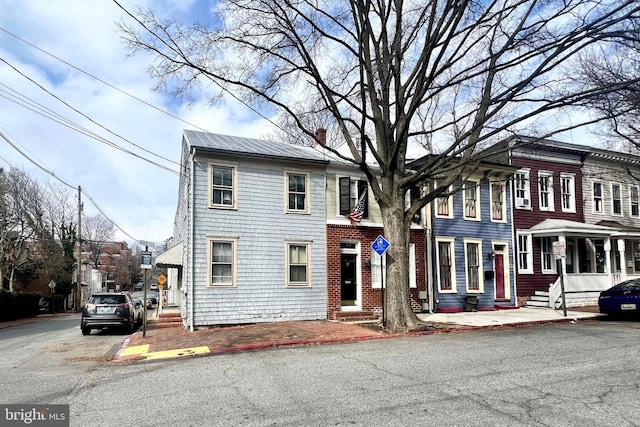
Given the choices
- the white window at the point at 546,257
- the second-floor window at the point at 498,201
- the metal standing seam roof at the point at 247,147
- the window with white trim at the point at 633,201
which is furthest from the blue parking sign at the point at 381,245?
the window with white trim at the point at 633,201

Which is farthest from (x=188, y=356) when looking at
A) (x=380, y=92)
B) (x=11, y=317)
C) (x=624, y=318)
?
(x=11, y=317)

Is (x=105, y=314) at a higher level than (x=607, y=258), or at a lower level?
lower

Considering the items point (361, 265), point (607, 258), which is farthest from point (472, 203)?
point (607, 258)

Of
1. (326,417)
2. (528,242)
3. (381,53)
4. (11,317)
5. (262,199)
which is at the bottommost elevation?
(11,317)

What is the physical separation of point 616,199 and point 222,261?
21989 millimetres

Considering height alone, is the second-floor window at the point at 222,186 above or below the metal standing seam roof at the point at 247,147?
below

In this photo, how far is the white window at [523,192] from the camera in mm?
21547

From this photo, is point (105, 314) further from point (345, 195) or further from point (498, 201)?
point (498, 201)

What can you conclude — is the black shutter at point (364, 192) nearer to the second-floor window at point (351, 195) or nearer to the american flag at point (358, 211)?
the second-floor window at point (351, 195)

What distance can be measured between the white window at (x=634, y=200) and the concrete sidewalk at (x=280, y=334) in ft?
38.0

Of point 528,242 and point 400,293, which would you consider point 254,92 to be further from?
point 528,242

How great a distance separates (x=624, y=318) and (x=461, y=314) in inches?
218

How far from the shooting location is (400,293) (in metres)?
13.4

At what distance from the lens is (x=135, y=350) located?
1145cm
